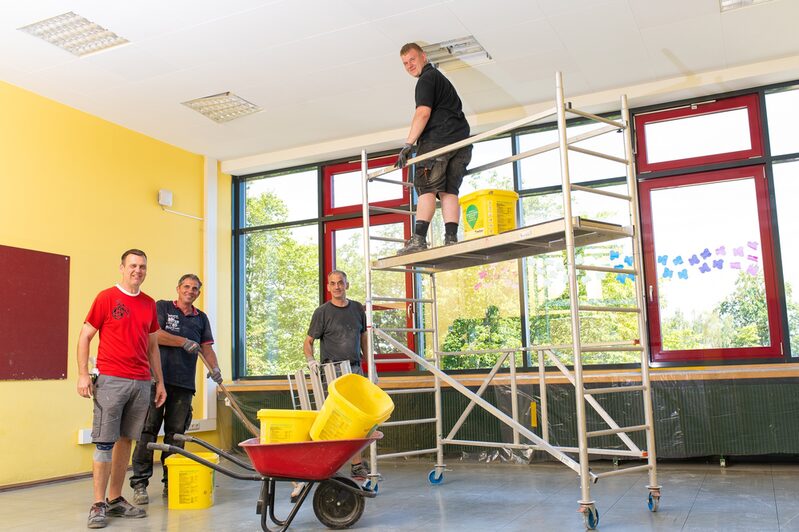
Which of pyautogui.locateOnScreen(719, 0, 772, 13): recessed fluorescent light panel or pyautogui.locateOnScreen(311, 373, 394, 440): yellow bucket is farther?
pyautogui.locateOnScreen(719, 0, 772, 13): recessed fluorescent light panel

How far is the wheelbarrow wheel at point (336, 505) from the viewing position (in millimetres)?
3824

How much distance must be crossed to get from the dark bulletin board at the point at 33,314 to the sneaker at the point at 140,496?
1723mm

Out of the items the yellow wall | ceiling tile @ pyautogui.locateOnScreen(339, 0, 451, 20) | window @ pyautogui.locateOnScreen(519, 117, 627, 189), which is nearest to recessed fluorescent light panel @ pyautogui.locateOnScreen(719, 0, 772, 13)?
window @ pyautogui.locateOnScreen(519, 117, 627, 189)

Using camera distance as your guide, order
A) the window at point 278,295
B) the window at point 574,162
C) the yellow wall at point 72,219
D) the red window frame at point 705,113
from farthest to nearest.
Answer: the window at point 278,295, the window at point 574,162, the red window frame at point 705,113, the yellow wall at point 72,219

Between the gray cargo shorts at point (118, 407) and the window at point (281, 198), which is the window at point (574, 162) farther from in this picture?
the gray cargo shorts at point (118, 407)

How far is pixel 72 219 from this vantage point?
6.42 meters

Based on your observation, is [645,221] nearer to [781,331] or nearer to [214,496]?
[781,331]

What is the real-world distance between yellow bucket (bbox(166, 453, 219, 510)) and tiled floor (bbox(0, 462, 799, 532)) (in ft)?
0.29

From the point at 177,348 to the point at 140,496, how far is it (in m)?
1.01

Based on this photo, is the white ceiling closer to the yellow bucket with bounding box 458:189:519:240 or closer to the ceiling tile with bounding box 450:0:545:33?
the ceiling tile with bounding box 450:0:545:33

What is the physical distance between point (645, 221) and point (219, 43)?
3.89 m

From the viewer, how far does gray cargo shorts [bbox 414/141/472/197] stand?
4.61 metres

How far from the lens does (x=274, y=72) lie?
19.5 ft

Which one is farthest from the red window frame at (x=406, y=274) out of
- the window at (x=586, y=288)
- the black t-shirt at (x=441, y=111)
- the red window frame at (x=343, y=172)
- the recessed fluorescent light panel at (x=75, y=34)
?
the recessed fluorescent light panel at (x=75, y=34)
